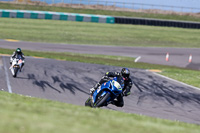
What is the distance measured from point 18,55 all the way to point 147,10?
54150 millimetres

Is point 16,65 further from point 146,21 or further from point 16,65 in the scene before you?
point 146,21

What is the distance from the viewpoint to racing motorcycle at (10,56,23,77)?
18141mm

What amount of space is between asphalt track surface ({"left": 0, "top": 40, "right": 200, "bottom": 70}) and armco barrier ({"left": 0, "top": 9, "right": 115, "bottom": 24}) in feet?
48.5

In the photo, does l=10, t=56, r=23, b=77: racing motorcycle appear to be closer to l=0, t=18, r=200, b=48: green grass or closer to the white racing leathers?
the white racing leathers

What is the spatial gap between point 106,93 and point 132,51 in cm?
2515

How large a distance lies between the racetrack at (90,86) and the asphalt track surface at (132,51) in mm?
10626

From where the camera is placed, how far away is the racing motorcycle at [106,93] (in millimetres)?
11016

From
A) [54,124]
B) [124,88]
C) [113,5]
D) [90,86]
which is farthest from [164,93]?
[113,5]

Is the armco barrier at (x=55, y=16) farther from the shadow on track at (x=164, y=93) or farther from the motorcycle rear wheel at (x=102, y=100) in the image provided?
the motorcycle rear wheel at (x=102, y=100)

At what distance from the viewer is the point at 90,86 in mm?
17250

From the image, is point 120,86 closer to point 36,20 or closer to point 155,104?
point 155,104

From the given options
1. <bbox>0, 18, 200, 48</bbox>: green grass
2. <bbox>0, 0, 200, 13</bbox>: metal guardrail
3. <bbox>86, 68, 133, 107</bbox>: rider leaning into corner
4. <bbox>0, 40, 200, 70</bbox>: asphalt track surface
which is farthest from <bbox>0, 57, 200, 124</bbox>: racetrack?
<bbox>0, 0, 200, 13</bbox>: metal guardrail

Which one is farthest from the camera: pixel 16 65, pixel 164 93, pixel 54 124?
pixel 16 65

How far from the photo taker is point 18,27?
143 feet
